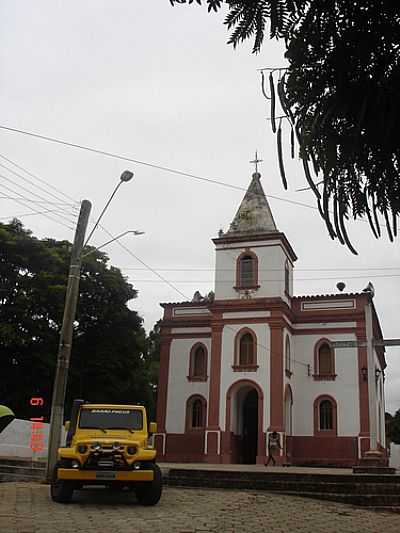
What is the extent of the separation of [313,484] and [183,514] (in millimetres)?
5716

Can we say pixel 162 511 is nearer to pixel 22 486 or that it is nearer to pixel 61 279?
pixel 22 486

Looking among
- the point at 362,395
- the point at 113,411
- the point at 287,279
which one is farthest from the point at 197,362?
the point at 113,411

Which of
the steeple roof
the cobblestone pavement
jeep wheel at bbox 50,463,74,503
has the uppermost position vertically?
the steeple roof

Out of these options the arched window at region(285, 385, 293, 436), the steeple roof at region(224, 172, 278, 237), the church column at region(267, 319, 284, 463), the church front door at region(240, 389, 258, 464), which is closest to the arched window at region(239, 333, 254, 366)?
the church column at region(267, 319, 284, 463)

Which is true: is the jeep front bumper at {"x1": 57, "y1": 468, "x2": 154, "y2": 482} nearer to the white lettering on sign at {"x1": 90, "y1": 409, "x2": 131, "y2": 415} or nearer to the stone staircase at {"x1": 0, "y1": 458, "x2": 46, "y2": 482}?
the white lettering on sign at {"x1": 90, "y1": 409, "x2": 131, "y2": 415}

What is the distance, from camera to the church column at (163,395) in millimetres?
29188

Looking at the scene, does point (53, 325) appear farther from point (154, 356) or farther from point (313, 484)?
point (154, 356)

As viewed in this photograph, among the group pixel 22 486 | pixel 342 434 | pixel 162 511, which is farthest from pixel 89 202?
pixel 342 434

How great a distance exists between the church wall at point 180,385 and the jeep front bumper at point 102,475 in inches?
718

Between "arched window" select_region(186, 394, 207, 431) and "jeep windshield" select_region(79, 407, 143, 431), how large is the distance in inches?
645

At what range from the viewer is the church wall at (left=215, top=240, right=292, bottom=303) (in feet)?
93.9

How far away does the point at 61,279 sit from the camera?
2938cm

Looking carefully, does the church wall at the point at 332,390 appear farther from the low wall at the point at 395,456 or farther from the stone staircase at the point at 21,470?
the stone staircase at the point at 21,470

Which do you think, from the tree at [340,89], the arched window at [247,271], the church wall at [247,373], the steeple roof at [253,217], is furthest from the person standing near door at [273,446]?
the tree at [340,89]
